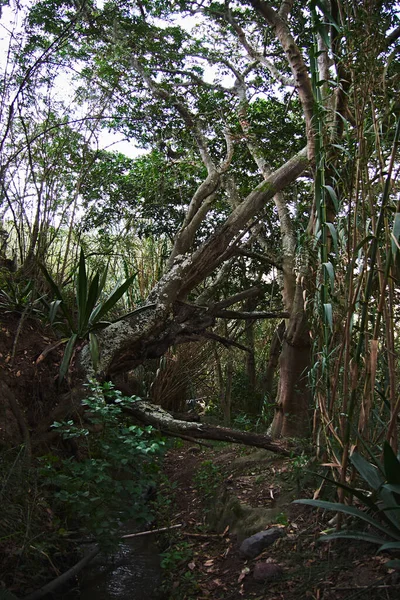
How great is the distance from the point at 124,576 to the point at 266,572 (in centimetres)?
107

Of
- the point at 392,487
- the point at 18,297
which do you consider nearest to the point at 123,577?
the point at 392,487

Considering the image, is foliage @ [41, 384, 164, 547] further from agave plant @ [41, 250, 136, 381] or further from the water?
agave plant @ [41, 250, 136, 381]

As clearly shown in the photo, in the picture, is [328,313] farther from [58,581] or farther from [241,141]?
A: [241,141]

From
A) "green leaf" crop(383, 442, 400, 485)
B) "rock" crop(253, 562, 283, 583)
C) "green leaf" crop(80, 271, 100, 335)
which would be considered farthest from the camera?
"green leaf" crop(80, 271, 100, 335)

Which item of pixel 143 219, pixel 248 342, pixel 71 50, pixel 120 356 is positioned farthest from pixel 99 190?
pixel 120 356

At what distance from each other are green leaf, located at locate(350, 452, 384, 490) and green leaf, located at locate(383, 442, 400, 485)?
19 cm

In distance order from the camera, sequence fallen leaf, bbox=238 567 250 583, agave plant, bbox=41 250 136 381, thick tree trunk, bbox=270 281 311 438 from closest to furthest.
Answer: fallen leaf, bbox=238 567 250 583 < agave plant, bbox=41 250 136 381 < thick tree trunk, bbox=270 281 311 438

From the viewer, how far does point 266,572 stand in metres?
2.69

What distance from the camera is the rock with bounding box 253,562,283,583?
105 inches

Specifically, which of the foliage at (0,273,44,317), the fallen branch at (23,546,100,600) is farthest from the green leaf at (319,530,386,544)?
the foliage at (0,273,44,317)

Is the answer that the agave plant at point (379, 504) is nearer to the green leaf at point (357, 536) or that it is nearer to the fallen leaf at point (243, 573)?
the green leaf at point (357, 536)

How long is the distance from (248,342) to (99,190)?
11.8ft

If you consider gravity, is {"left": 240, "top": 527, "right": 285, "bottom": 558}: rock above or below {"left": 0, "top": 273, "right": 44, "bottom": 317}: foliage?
below

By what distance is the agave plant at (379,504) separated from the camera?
205cm
